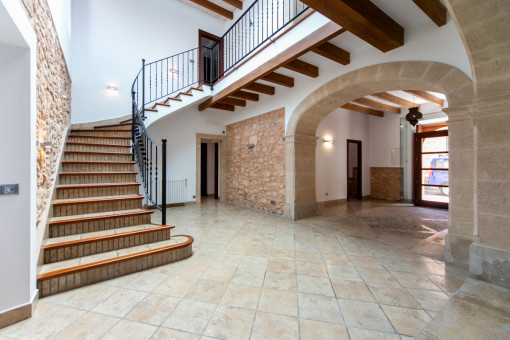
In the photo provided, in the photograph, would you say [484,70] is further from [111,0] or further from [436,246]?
[111,0]

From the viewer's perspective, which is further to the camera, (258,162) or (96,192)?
(258,162)

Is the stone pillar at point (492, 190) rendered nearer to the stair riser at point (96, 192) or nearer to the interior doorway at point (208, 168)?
the stair riser at point (96, 192)

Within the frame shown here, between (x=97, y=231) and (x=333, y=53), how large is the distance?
383 cm

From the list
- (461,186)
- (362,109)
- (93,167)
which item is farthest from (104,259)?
(362,109)

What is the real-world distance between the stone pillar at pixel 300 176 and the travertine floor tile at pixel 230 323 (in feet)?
9.27

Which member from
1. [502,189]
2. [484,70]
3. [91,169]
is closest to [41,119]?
[91,169]

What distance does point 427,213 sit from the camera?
503cm

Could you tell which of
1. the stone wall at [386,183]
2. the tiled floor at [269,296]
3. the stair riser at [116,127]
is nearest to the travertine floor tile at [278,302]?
the tiled floor at [269,296]

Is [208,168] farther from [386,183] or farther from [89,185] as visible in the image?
[386,183]

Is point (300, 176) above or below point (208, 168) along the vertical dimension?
below

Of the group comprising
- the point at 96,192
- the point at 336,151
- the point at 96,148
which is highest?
the point at 336,151

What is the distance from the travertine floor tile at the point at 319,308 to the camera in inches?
59.1

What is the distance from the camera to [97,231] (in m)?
2.37

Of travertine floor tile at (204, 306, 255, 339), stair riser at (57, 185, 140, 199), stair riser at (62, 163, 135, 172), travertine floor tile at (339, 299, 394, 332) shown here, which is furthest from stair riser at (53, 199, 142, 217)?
travertine floor tile at (339, 299, 394, 332)
